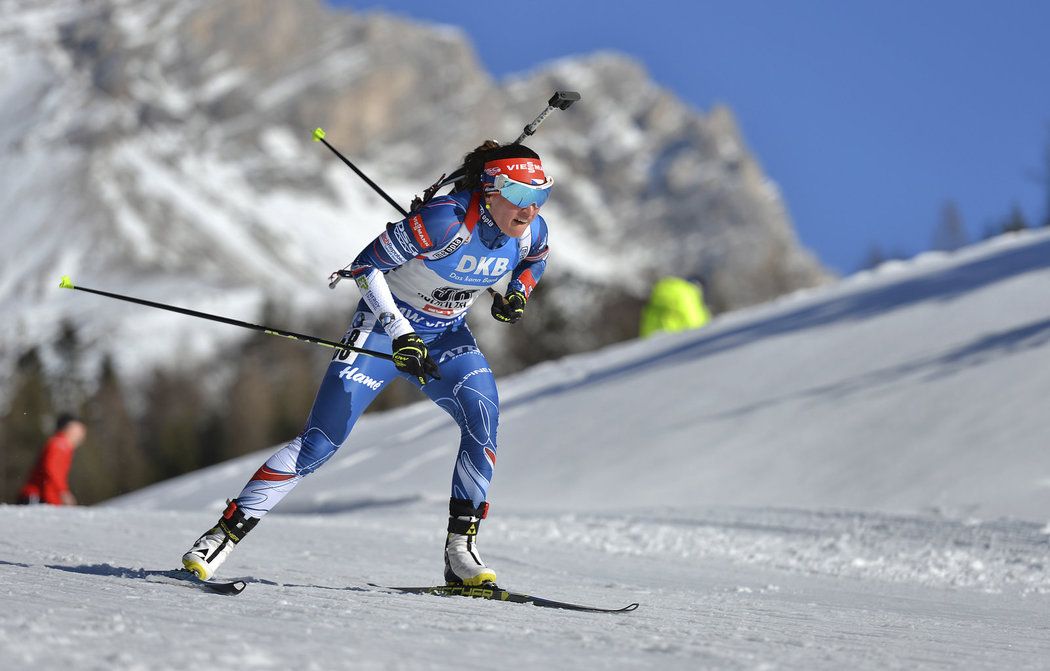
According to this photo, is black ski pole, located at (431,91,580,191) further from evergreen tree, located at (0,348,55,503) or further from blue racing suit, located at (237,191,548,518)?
evergreen tree, located at (0,348,55,503)

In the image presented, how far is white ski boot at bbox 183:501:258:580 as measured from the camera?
515 cm

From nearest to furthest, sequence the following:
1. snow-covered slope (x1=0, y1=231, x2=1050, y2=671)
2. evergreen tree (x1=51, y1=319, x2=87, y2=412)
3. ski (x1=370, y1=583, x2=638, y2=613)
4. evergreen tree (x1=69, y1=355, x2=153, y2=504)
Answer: snow-covered slope (x1=0, y1=231, x2=1050, y2=671) < ski (x1=370, y1=583, x2=638, y2=613) < evergreen tree (x1=69, y1=355, x2=153, y2=504) < evergreen tree (x1=51, y1=319, x2=87, y2=412)

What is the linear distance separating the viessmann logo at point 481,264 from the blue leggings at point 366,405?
330 mm

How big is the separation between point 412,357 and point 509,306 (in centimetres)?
75

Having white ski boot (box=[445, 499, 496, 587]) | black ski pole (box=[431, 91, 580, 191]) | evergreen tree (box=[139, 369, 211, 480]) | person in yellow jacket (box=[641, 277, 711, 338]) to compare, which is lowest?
white ski boot (box=[445, 499, 496, 587])

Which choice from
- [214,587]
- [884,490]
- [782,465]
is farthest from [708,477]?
[214,587]

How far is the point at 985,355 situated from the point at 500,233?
735cm

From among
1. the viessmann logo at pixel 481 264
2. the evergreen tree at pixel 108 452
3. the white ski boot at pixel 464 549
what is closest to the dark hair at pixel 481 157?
the viessmann logo at pixel 481 264

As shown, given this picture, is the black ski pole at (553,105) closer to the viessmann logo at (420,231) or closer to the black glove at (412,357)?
the viessmann logo at (420,231)

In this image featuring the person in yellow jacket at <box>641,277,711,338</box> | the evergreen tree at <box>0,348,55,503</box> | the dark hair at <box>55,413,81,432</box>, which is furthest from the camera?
the evergreen tree at <box>0,348,55,503</box>

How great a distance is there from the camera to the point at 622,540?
8.83 metres

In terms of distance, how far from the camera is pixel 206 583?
16.2 ft

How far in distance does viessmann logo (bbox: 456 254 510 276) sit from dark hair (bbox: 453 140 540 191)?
0.32m

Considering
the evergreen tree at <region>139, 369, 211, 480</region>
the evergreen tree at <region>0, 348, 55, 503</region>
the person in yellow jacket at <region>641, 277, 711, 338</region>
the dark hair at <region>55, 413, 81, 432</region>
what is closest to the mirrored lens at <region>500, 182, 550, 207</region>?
the dark hair at <region>55, 413, 81, 432</region>
